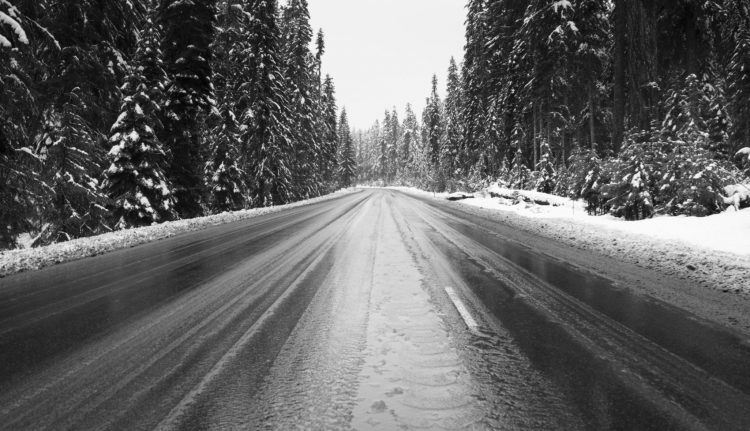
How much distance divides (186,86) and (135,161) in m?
4.99

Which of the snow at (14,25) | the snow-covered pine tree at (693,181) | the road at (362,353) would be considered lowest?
the road at (362,353)

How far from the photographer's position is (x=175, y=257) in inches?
347

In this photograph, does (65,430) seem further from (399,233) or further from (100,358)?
(399,233)

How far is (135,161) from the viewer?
16.4m

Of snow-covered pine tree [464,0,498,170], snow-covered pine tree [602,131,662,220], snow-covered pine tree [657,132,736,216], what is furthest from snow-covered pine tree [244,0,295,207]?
snow-covered pine tree [657,132,736,216]

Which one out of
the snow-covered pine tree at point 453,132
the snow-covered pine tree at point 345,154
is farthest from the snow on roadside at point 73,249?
the snow-covered pine tree at point 345,154

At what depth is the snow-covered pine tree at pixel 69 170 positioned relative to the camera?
13.1 m

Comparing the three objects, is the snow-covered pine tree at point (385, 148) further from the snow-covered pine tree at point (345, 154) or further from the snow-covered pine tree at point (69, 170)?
the snow-covered pine tree at point (69, 170)

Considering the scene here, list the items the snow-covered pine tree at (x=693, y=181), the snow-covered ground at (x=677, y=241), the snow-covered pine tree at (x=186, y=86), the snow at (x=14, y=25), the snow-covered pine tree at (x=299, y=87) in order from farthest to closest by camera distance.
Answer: the snow-covered pine tree at (x=299, y=87)
the snow-covered pine tree at (x=186, y=86)
the snow-covered pine tree at (x=693, y=181)
the snow at (x=14, y=25)
the snow-covered ground at (x=677, y=241)

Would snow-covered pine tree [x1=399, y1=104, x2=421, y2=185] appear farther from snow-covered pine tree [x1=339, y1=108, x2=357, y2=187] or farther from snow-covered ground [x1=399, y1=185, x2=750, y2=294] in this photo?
snow-covered ground [x1=399, y1=185, x2=750, y2=294]

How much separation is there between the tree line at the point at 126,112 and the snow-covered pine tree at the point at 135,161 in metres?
0.04

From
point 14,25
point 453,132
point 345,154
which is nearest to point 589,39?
point 14,25

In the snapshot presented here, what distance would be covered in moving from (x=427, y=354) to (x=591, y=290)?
345 centimetres

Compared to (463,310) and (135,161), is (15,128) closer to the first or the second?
(135,161)
